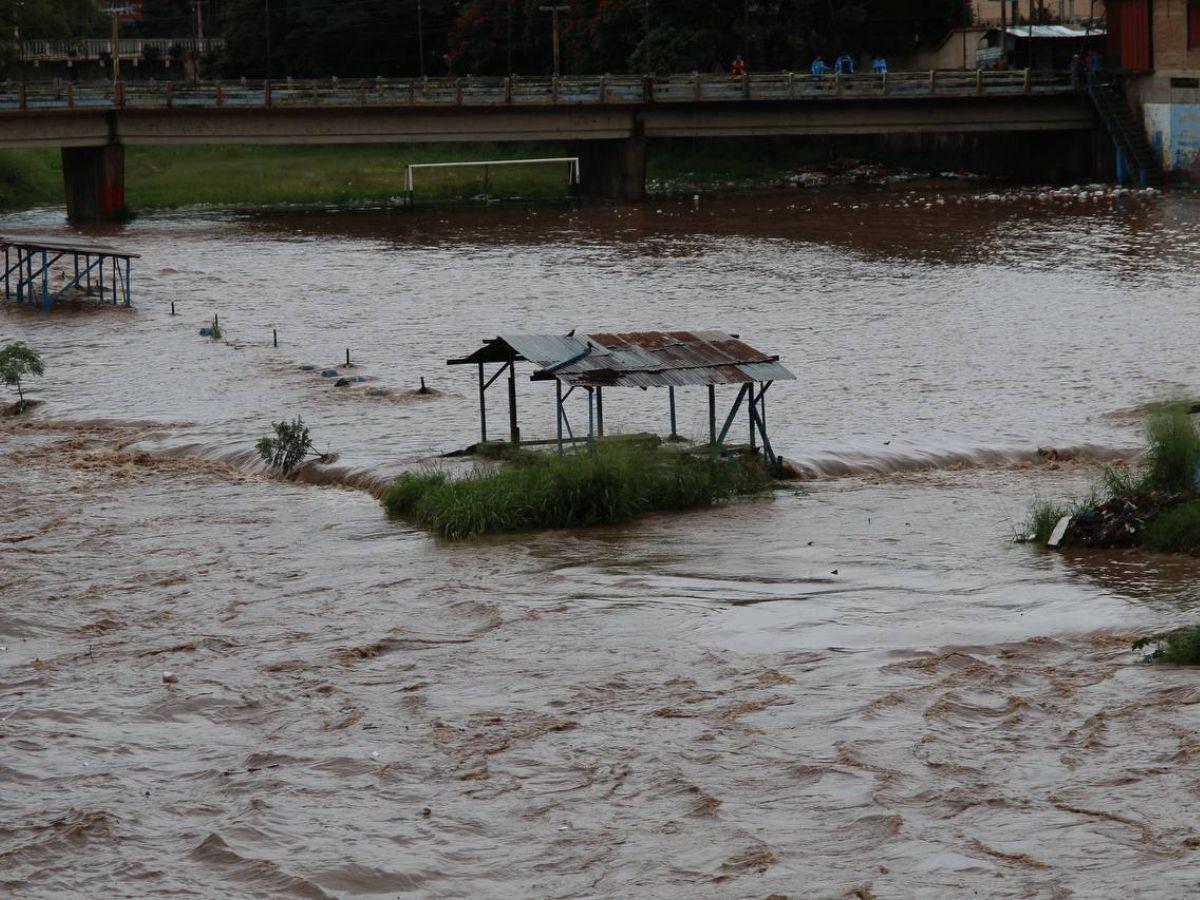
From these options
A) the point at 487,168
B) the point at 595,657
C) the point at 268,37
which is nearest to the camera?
the point at 595,657

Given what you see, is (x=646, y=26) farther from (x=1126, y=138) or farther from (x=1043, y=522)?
(x=1043, y=522)

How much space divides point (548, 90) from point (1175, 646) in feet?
160

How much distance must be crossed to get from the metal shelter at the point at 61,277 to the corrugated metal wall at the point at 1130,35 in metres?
35.3

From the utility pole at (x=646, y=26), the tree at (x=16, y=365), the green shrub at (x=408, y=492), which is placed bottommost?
the green shrub at (x=408, y=492)

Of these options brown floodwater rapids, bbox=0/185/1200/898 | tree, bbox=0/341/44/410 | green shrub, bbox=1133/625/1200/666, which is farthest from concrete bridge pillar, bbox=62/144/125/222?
green shrub, bbox=1133/625/1200/666

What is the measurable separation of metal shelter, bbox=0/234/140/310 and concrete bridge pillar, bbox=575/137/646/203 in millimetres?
22565

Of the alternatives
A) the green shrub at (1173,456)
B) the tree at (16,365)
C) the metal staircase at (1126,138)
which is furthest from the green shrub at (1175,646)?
the metal staircase at (1126,138)

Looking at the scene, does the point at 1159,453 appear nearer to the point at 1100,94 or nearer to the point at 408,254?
the point at 408,254

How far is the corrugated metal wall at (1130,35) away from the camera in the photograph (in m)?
58.3

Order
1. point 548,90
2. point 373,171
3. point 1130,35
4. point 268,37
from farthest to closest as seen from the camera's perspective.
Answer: point 268,37 → point 373,171 → point 548,90 → point 1130,35

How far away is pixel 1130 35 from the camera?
59.5 metres

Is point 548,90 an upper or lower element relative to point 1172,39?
lower

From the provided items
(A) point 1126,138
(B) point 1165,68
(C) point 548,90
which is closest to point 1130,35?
(B) point 1165,68

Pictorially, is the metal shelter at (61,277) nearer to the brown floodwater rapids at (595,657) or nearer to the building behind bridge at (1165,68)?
the brown floodwater rapids at (595,657)
